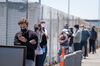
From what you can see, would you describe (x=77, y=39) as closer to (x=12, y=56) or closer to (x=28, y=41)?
(x=28, y=41)

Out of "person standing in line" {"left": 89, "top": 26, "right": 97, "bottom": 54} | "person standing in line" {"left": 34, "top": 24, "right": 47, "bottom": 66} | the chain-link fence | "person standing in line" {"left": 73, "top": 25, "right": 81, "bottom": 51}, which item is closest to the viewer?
"person standing in line" {"left": 34, "top": 24, "right": 47, "bottom": 66}

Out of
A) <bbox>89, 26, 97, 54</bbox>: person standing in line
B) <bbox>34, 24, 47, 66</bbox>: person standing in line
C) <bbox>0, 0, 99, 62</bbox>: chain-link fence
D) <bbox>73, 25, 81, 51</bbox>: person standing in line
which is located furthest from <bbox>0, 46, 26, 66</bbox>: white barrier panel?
<bbox>89, 26, 97, 54</bbox>: person standing in line

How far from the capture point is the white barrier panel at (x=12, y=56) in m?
9.27

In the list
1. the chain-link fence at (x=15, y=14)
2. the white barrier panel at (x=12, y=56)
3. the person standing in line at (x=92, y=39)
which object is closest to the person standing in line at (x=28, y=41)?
the white barrier panel at (x=12, y=56)

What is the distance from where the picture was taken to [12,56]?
30.4ft

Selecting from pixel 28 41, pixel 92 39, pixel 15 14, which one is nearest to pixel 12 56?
pixel 28 41

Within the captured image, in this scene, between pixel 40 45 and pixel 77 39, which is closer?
pixel 40 45

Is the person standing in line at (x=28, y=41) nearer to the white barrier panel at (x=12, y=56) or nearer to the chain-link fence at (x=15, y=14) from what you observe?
the white barrier panel at (x=12, y=56)

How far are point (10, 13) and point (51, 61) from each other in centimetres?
622

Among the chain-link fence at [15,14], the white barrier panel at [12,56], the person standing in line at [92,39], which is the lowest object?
the person standing in line at [92,39]

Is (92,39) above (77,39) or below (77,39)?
below

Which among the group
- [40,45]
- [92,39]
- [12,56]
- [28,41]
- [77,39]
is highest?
[28,41]

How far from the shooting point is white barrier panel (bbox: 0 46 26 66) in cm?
927

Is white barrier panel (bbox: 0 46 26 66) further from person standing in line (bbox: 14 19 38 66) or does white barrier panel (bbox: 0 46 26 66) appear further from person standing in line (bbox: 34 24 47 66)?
person standing in line (bbox: 34 24 47 66)
